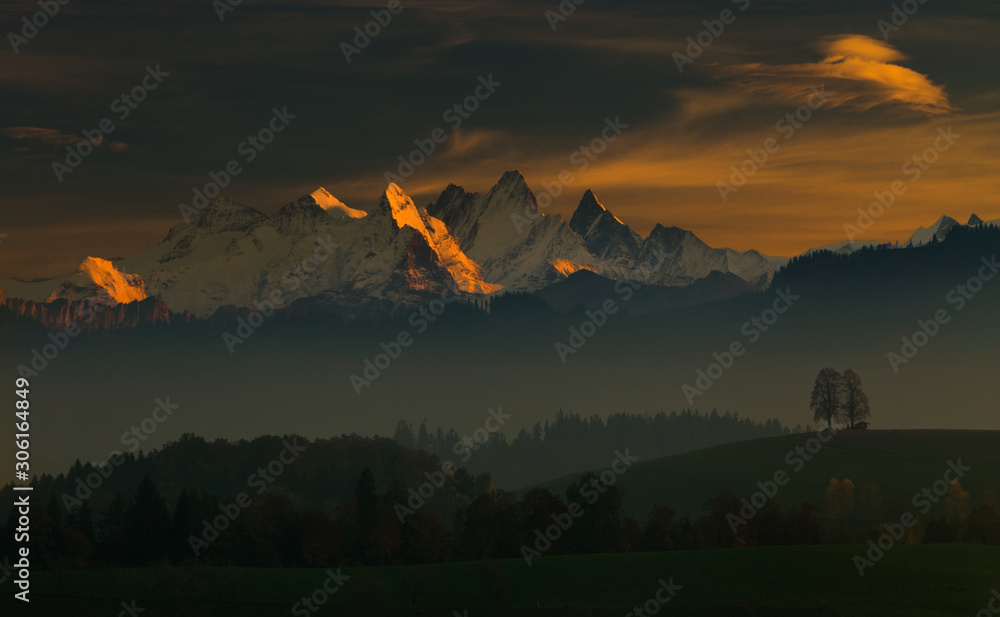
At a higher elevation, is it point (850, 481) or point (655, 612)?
point (850, 481)

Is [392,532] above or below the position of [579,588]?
above

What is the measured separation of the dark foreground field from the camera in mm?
109938

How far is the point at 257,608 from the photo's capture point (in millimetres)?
111125

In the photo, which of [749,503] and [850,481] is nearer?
[749,503]

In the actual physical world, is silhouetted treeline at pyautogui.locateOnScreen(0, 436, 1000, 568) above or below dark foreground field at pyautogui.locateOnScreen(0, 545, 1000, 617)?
above

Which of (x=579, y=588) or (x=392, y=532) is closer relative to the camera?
(x=579, y=588)

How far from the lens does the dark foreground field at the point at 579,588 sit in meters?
110

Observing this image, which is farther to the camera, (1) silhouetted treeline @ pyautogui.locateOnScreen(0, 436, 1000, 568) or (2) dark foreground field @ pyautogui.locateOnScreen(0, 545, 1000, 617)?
(1) silhouetted treeline @ pyautogui.locateOnScreen(0, 436, 1000, 568)

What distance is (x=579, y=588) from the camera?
118m

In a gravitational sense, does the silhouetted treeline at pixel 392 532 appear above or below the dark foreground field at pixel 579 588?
above

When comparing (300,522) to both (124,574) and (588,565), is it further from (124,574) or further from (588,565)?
(588,565)

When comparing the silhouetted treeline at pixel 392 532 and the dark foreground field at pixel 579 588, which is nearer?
the dark foreground field at pixel 579 588

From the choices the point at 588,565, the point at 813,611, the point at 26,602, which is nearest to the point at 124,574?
the point at 26,602

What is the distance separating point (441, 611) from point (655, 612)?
21.7m
